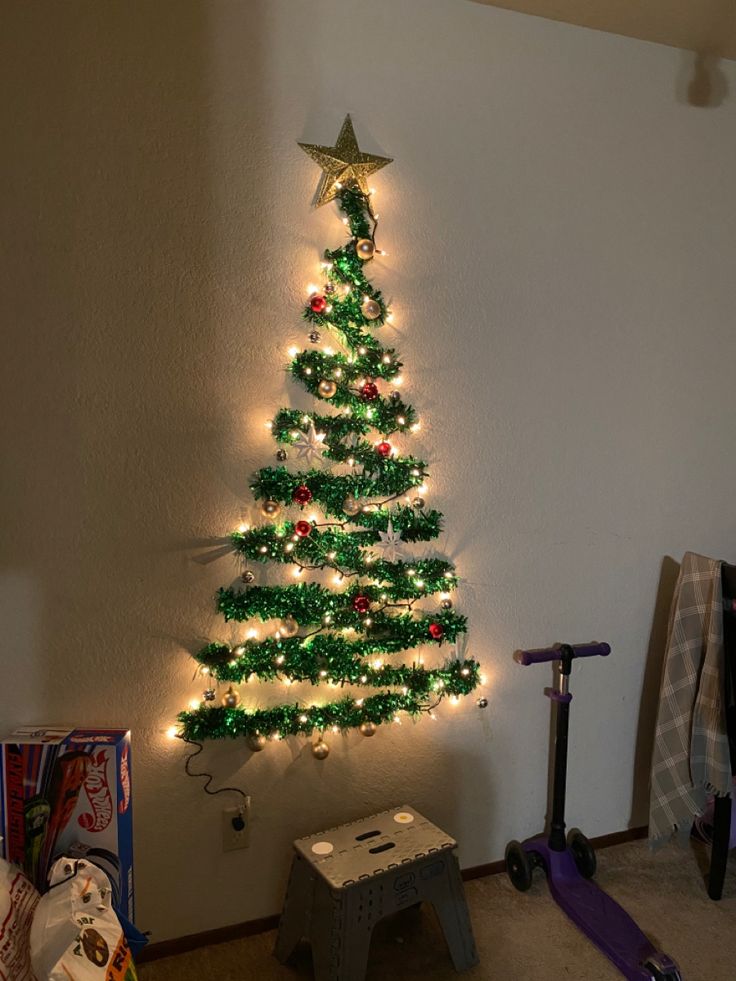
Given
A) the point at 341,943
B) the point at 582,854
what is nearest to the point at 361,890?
the point at 341,943

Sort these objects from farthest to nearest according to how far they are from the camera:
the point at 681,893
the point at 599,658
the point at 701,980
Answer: the point at 599,658 < the point at 681,893 < the point at 701,980

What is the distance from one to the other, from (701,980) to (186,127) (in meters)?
2.52

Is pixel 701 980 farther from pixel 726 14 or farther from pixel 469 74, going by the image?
pixel 726 14

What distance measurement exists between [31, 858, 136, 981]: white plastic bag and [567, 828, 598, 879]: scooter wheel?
138 cm

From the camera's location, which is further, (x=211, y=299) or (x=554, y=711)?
(x=554, y=711)

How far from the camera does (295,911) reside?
1.77m

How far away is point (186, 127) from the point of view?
1732mm

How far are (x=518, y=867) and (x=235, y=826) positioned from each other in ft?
2.89

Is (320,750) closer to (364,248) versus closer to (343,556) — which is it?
(343,556)

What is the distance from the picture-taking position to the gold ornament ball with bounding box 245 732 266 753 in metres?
1.87

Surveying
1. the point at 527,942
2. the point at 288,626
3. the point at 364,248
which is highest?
the point at 364,248

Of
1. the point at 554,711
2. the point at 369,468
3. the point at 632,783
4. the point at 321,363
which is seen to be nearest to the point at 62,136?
the point at 321,363

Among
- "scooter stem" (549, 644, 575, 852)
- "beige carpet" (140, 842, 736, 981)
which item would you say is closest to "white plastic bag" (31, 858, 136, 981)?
"beige carpet" (140, 842, 736, 981)

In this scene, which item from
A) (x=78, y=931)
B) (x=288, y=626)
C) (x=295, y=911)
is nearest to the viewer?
(x=78, y=931)
